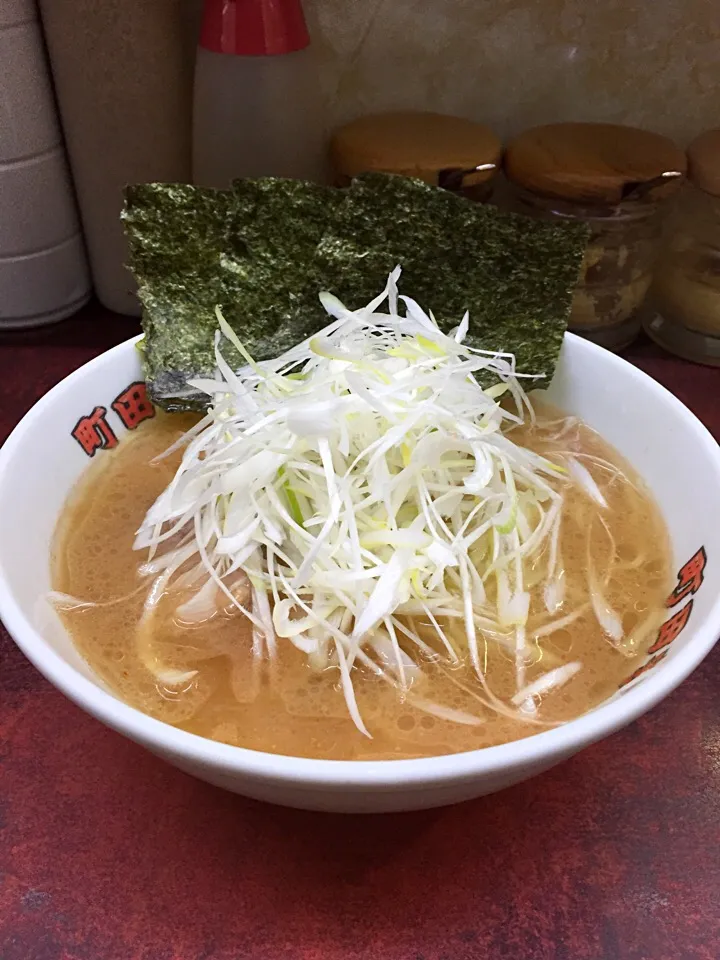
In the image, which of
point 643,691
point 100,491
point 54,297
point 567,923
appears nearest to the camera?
point 643,691

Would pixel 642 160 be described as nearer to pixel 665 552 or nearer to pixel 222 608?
pixel 665 552

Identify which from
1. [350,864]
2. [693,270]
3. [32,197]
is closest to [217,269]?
[32,197]

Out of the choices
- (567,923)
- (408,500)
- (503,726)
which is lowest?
(567,923)

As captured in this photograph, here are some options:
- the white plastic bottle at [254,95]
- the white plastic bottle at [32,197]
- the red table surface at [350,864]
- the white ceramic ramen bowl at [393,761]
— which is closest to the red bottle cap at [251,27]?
the white plastic bottle at [254,95]

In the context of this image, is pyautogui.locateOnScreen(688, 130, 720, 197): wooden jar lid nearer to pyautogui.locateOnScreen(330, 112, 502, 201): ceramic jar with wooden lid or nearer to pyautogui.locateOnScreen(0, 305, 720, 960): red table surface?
pyautogui.locateOnScreen(330, 112, 502, 201): ceramic jar with wooden lid

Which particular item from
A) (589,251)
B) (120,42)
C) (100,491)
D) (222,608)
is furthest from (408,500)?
(120,42)

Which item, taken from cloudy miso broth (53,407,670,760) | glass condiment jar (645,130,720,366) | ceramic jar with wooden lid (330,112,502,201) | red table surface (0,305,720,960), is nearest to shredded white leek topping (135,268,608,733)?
cloudy miso broth (53,407,670,760)

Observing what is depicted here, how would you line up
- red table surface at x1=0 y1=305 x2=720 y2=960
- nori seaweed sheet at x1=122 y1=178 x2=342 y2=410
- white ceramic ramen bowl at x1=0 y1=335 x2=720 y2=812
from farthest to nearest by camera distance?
nori seaweed sheet at x1=122 y1=178 x2=342 y2=410
red table surface at x1=0 y1=305 x2=720 y2=960
white ceramic ramen bowl at x1=0 y1=335 x2=720 y2=812
